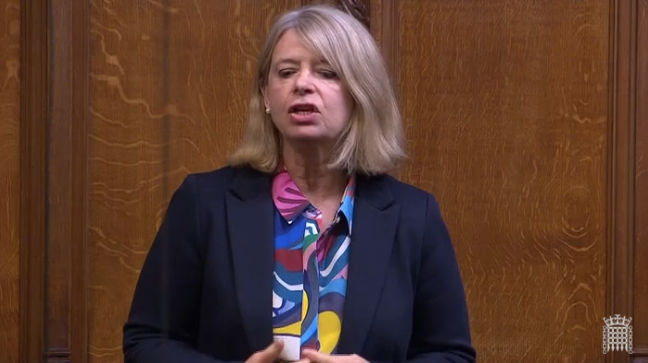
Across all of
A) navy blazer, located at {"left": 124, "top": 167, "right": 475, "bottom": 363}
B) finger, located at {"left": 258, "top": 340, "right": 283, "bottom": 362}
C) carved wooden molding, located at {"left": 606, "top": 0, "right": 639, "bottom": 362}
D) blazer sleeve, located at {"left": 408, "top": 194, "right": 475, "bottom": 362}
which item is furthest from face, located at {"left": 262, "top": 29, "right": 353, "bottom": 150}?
carved wooden molding, located at {"left": 606, "top": 0, "right": 639, "bottom": 362}

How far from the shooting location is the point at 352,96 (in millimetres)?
1962

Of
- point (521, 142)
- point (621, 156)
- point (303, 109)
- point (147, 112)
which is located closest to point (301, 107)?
point (303, 109)

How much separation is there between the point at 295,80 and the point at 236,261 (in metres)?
0.30

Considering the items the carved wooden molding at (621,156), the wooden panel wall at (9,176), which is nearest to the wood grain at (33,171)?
the wooden panel wall at (9,176)

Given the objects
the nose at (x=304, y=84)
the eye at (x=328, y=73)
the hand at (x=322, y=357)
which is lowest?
the hand at (x=322, y=357)

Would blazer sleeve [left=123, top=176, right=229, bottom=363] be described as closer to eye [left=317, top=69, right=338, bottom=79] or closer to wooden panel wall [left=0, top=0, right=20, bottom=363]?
eye [left=317, top=69, right=338, bottom=79]

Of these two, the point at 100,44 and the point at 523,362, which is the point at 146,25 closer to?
the point at 100,44

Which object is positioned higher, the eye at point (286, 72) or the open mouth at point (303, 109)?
the eye at point (286, 72)

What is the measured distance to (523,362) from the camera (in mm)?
2926

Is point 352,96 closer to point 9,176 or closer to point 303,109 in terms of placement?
point 303,109

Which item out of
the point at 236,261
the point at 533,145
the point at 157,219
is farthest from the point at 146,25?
the point at 236,261

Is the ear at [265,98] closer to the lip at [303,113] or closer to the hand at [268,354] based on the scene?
the lip at [303,113]

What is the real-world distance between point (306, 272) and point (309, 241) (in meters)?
0.05

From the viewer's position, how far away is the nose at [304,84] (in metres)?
1.91
